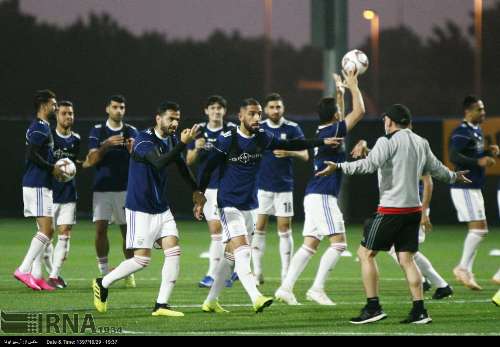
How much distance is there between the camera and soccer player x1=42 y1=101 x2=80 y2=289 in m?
13.8

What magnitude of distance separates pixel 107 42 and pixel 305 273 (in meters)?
38.0

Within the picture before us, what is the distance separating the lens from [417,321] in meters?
10.2

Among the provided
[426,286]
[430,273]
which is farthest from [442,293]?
[426,286]

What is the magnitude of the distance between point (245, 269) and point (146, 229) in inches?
41.9

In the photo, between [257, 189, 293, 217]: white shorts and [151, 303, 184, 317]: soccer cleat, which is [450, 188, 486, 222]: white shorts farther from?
[151, 303, 184, 317]: soccer cleat

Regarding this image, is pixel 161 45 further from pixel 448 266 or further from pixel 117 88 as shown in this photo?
pixel 448 266

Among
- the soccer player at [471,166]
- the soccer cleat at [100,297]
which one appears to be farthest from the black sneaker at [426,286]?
the soccer cleat at [100,297]

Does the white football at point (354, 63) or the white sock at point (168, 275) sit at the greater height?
the white football at point (354, 63)

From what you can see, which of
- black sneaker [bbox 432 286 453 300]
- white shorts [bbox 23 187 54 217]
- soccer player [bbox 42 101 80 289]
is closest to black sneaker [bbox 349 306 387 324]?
black sneaker [bbox 432 286 453 300]

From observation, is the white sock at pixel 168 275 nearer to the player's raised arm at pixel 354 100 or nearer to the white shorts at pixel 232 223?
the white shorts at pixel 232 223

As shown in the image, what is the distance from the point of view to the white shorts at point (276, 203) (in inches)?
558

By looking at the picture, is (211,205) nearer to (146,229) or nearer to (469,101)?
(146,229)

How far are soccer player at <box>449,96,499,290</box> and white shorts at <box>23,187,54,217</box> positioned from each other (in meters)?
4.98

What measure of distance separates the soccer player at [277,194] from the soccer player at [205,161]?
1.78ft
